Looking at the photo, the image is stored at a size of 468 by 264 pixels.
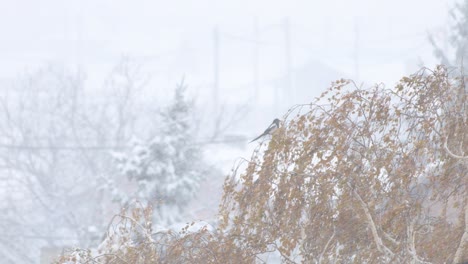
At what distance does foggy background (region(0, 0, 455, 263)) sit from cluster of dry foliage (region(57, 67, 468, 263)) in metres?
29.7

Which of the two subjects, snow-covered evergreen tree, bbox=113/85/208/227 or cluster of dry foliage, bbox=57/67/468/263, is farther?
snow-covered evergreen tree, bbox=113/85/208/227

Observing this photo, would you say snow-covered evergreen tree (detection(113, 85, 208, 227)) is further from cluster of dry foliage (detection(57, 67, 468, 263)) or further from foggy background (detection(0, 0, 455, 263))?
cluster of dry foliage (detection(57, 67, 468, 263))

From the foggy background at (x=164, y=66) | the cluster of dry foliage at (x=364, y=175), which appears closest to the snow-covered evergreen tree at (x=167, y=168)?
the foggy background at (x=164, y=66)

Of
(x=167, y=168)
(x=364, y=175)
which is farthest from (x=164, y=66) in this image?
(x=364, y=175)

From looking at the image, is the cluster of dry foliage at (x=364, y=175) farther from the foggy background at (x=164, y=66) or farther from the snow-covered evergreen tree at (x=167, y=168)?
the foggy background at (x=164, y=66)

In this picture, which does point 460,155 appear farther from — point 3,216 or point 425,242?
point 3,216

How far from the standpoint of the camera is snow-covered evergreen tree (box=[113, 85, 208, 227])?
2645cm

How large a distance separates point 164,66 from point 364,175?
326 ft

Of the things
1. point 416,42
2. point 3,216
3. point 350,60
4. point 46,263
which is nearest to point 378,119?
point 46,263

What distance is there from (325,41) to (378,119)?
10681cm

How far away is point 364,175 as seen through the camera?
380 inches

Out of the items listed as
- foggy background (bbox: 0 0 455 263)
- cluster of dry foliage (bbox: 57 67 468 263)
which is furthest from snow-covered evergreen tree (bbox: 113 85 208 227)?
cluster of dry foliage (bbox: 57 67 468 263)

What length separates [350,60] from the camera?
95.0 meters

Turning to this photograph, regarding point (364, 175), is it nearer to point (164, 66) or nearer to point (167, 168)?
point (167, 168)
